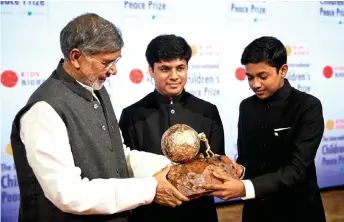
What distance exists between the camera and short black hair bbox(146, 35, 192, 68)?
6.67ft

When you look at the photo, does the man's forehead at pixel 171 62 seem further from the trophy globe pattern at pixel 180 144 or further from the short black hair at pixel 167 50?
the trophy globe pattern at pixel 180 144

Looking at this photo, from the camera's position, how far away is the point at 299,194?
200cm

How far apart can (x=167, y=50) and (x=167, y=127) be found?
1.26 feet

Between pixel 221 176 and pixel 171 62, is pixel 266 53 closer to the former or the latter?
pixel 171 62

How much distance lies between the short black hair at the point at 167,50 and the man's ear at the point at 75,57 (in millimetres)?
562

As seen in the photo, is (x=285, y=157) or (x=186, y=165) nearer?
(x=186, y=165)

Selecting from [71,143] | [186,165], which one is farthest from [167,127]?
[71,143]

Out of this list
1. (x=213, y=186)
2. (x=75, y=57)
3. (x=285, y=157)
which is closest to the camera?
(x=75, y=57)

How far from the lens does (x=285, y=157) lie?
78.6 inches

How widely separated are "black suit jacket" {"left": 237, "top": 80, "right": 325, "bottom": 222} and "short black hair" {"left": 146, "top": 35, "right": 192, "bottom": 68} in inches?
19.6

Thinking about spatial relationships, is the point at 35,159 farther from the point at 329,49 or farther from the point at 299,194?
the point at 329,49

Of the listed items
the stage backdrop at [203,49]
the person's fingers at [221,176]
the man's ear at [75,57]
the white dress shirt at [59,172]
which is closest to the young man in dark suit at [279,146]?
Answer: the person's fingers at [221,176]

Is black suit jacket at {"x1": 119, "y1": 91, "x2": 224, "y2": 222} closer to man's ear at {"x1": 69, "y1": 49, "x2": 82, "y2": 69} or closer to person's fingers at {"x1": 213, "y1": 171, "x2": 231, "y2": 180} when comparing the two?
person's fingers at {"x1": 213, "y1": 171, "x2": 231, "y2": 180}

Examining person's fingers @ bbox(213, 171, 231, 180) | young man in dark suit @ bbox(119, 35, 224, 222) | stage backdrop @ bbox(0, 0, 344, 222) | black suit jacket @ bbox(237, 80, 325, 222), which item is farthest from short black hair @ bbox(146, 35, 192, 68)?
stage backdrop @ bbox(0, 0, 344, 222)
